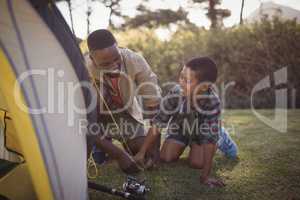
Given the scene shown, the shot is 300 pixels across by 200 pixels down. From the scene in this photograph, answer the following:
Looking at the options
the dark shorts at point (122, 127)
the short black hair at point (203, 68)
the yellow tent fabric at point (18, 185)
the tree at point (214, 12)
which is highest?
the tree at point (214, 12)

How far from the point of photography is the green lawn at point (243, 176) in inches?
92.4

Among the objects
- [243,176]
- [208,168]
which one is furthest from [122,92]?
[243,176]

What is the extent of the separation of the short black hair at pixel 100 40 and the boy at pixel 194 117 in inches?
26.2

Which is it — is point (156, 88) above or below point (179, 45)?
below

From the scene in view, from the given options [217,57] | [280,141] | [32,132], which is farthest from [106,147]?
[217,57]

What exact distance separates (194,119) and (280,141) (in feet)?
4.80

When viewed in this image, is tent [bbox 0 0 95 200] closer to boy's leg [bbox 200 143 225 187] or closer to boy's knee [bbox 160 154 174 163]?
boy's leg [bbox 200 143 225 187]

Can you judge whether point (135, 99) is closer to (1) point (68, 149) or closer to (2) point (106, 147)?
(2) point (106, 147)

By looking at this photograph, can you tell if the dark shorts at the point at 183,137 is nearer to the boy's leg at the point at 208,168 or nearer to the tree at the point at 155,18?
the boy's leg at the point at 208,168

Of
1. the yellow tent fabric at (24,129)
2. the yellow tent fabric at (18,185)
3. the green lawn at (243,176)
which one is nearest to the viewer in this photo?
the yellow tent fabric at (24,129)

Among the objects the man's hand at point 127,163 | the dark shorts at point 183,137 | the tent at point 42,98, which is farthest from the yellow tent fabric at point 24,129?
the dark shorts at point 183,137

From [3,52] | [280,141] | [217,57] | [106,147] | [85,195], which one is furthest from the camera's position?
[217,57]

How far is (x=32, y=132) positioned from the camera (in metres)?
1.59

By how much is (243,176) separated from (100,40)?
1609mm
